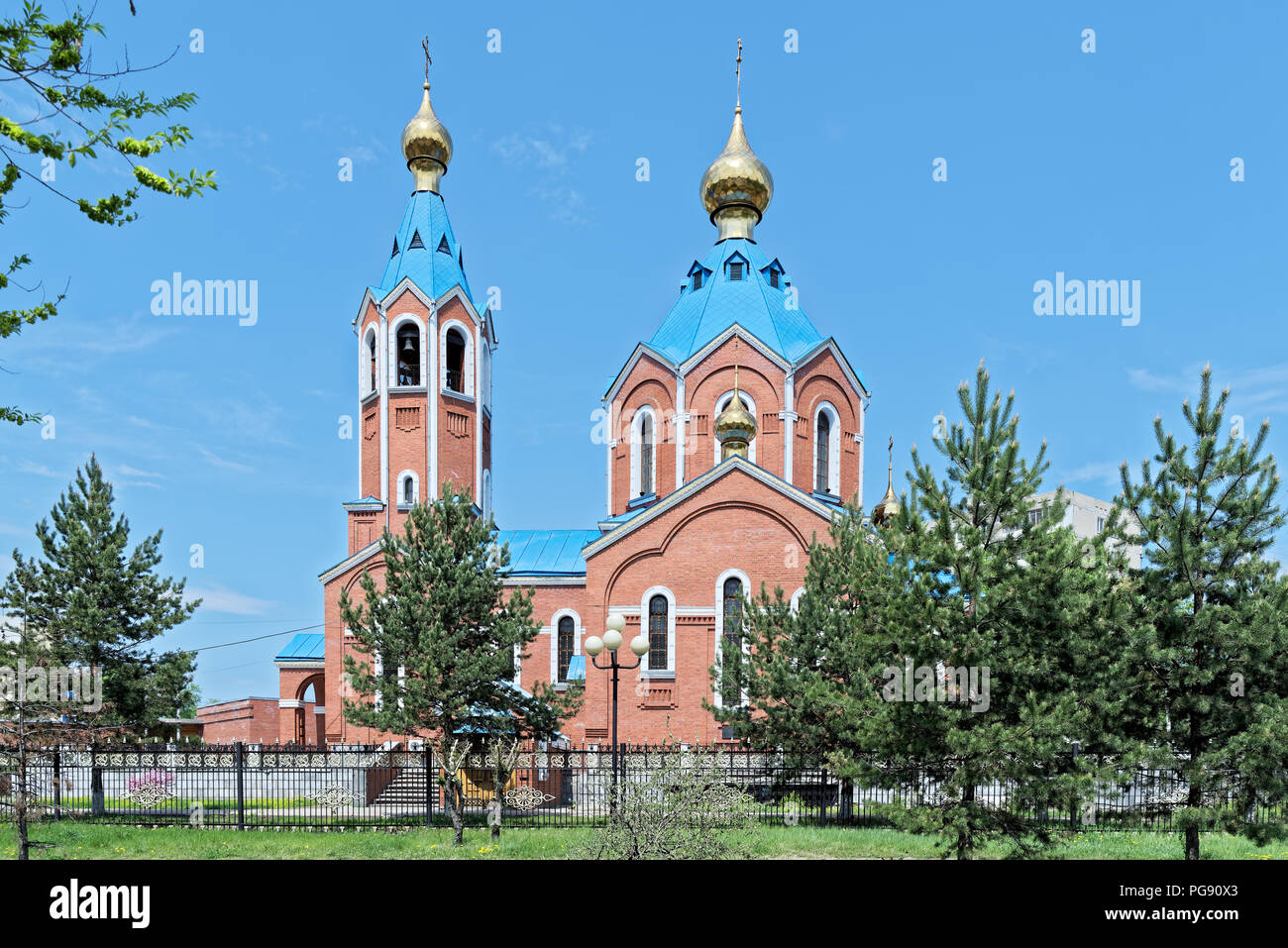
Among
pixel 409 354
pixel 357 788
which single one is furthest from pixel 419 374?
pixel 357 788

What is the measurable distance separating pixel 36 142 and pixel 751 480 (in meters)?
18.8

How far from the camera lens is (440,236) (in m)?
28.5

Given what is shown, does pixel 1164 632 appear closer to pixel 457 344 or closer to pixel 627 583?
pixel 627 583

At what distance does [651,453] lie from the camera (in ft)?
95.1

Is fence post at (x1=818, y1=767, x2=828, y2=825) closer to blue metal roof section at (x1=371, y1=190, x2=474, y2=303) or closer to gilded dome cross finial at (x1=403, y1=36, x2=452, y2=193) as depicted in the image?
blue metal roof section at (x1=371, y1=190, x2=474, y2=303)

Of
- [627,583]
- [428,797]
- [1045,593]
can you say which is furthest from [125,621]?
[1045,593]

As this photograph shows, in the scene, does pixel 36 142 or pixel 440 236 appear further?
pixel 440 236

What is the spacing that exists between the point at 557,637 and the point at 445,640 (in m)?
9.62

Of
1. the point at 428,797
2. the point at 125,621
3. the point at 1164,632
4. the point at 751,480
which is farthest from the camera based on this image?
the point at 751,480

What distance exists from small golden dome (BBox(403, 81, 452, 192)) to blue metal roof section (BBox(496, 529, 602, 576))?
1149 cm

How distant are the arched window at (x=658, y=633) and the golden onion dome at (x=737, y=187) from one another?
13878 millimetres

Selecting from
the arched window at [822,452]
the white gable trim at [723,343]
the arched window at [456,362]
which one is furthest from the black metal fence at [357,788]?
the white gable trim at [723,343]

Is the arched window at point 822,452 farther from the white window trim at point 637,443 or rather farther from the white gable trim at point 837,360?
the white window trim at point 637,443
